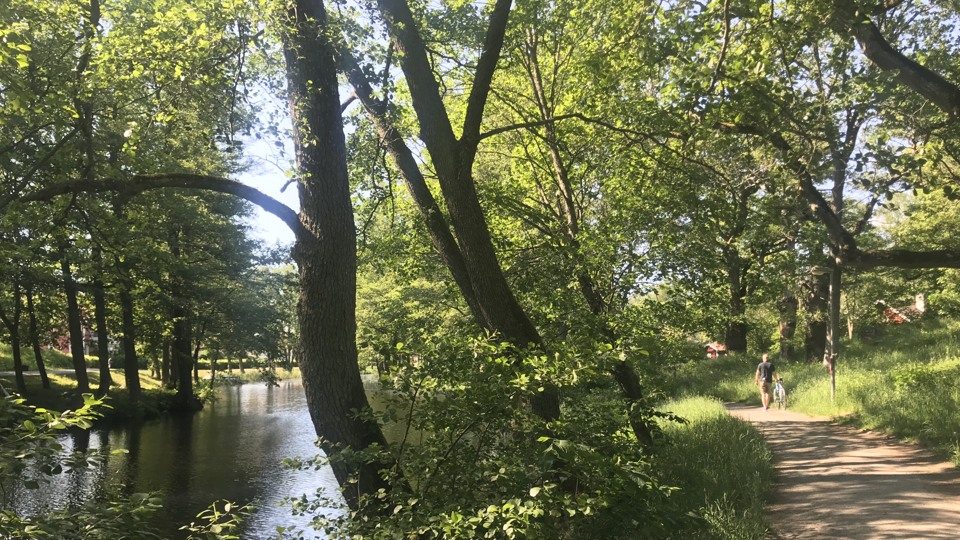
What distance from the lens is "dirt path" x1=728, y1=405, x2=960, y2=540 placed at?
5512 mm

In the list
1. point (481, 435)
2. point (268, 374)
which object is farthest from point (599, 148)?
point (268, 374)

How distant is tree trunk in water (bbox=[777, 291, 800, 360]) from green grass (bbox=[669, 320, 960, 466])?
1.75 metres

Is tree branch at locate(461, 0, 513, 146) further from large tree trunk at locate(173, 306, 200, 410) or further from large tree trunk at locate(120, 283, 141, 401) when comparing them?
large tree trunk at locate(173, 306, 200, 410)

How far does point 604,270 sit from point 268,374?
21.3 metres

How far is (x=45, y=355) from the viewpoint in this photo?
35.4 metres

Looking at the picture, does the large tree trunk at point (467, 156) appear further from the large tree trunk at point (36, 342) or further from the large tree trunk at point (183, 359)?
the large tree trunk at point (36, 342)

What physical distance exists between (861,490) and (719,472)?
1536mm

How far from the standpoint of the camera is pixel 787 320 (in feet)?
74.1

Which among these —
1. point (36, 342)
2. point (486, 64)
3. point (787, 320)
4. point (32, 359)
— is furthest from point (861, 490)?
point (32, 359)

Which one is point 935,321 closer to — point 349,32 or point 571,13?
point 571,13

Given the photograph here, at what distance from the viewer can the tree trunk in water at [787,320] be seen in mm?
22453

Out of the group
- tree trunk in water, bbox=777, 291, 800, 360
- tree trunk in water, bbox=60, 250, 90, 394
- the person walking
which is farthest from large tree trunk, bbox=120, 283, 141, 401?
tree trunk in water, bbox=777, 291, 800, 360

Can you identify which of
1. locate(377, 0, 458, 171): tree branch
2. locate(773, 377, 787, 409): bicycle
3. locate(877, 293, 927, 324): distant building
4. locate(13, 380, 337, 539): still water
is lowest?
locate(13, 380, 337, 539): still water

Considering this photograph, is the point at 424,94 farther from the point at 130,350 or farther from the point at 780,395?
the point at 130,350
